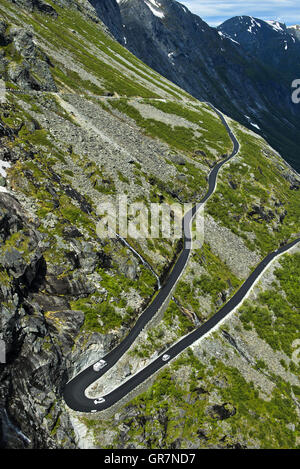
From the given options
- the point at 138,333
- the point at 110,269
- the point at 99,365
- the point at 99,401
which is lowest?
the point at 99,401

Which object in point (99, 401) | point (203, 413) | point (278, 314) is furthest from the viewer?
point (278, 314)

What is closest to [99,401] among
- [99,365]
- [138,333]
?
[99,365]

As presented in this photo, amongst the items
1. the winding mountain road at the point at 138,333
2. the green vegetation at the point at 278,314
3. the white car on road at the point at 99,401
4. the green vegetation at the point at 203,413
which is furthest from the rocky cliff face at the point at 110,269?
the white car on road at the point at 99,401

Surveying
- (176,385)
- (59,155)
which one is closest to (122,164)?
(59,155)

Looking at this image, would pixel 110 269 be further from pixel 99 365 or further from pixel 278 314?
pixel 278 314

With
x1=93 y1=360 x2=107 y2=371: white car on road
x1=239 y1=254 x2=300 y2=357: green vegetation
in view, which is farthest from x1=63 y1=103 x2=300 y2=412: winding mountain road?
x1=239 y1=254 x2=300 y2=357: green vegetation

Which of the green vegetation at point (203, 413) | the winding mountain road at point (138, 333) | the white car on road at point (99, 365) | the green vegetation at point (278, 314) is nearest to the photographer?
the green vegetation at point (203, 413)

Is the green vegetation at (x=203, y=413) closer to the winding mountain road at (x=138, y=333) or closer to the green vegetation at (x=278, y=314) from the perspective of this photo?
the winding mountain road at (x=138, y=333)

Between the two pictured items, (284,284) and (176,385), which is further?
(284,284)

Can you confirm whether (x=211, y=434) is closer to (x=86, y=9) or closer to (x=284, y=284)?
(x=284, y=284)
